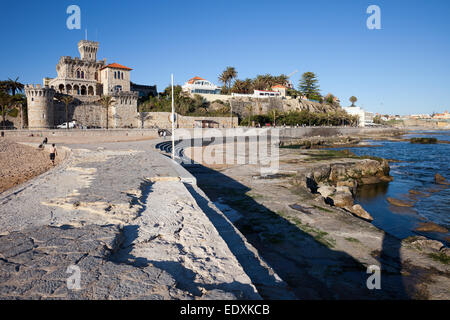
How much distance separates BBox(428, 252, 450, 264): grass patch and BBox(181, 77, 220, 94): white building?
6342 centimetres

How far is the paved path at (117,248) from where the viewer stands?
275 cm

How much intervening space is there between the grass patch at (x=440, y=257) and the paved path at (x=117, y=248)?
436 cm

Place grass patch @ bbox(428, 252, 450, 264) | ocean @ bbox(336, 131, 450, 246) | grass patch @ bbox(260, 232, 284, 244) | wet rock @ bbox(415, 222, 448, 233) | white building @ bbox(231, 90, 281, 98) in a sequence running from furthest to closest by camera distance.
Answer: white building @ bbox(231, 90, 281, 98) → ocean @ bbox(336, 131, 450, 246) → wet rock @ bbox(415, 222, 448, 233) → grass patch @ bbox(260, 232, 284, 244) → grass patch @ bbox(428, 252, 450, 264)

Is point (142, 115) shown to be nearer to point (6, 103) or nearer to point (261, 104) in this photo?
point (6, 103)

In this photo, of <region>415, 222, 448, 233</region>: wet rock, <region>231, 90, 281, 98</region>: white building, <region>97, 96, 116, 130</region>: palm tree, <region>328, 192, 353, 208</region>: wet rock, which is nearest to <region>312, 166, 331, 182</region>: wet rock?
<region>328, 192, 353, 208</region>: wet rock

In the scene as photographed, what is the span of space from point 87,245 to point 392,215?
11745 mm

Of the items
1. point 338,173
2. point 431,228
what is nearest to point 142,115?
point 338,173

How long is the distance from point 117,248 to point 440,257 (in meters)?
6.45

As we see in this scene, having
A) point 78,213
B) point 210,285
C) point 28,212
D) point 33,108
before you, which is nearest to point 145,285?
point 210,285

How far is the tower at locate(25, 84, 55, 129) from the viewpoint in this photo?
41375mm

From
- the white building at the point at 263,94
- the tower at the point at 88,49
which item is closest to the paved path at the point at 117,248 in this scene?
the tower at the point at 88,49

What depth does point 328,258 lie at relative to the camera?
549cm

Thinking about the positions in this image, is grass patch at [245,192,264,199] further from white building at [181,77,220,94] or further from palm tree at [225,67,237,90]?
palm tree at [225,67,237,90]
